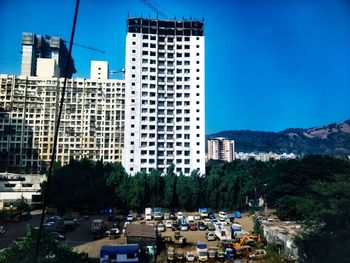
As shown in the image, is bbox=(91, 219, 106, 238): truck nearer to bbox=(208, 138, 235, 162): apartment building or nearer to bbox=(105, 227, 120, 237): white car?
bbox=(105, 227, 120, 237): white car

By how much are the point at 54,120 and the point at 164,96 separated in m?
7.62

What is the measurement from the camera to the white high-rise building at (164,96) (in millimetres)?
14422

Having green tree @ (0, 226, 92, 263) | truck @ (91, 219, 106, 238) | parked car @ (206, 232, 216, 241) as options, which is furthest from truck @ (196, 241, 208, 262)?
green tree @ (0, 226, 92, 263)

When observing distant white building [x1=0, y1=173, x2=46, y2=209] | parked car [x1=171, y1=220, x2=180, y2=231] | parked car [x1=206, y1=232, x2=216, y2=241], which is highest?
distant white building [x1=0, y1=173, x2=46, y2=209]

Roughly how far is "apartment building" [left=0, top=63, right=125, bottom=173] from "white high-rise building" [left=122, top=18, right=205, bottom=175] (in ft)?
15.1

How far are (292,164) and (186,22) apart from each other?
8162 mm

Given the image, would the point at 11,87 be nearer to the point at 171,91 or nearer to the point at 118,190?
the point at 171,91

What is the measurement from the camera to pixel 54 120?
62.4 ft

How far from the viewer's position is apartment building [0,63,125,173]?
1833 centimetres

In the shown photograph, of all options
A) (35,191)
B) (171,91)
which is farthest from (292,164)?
(35,191)

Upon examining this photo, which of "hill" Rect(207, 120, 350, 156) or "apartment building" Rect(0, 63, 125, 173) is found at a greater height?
"hill" Rect(207, 120, 350, 156)

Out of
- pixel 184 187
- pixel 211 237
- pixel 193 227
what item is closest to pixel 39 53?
pixel 184 187

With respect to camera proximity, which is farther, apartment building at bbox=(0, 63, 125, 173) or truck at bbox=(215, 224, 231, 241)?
apartment building at bbox=(0, 63, 125, 173)

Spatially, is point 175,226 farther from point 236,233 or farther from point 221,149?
point 221,149
